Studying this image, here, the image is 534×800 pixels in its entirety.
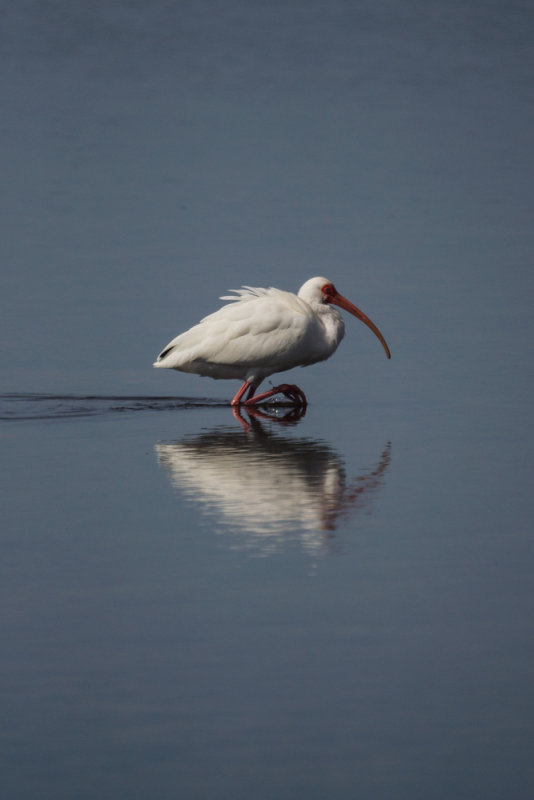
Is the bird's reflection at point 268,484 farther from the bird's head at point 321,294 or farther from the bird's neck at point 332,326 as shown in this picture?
the bird's head at point 321,294

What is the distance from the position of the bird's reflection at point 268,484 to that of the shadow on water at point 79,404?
1026 millimetres

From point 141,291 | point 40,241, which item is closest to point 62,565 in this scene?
point 141,291

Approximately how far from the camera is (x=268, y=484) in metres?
8.17

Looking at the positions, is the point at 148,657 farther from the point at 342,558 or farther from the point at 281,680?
the point at 342,558

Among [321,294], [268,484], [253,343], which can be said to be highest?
[321,294]

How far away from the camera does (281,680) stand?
17.3ft

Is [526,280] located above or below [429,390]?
above

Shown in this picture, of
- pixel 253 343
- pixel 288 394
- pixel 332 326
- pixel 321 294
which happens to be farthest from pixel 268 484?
pixel 321 294

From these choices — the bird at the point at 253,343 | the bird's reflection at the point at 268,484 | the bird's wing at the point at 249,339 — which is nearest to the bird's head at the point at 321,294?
the bird at the point at 253,343

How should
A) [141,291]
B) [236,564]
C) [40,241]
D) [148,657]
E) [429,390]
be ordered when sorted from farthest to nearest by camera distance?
[40,241], [141,291], [429,390], [236,564], [148,657]

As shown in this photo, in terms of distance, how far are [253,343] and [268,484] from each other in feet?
11.3

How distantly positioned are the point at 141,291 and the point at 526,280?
3830mm

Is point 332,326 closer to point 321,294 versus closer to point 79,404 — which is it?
point 321,294

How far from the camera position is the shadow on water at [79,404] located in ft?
35.1
